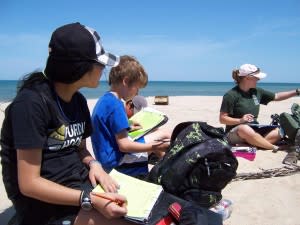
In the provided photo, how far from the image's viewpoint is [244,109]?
5965 mm

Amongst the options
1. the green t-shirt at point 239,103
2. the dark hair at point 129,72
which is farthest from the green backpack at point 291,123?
the dark hair at point 129,72

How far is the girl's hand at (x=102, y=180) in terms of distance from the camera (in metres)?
2.25

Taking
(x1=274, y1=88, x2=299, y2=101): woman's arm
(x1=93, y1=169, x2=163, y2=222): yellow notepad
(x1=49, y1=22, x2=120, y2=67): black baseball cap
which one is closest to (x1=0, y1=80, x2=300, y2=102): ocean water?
(x1=49, y1=22, x2=120, y2=67): black baseball cap

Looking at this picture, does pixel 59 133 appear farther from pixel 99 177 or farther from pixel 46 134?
pixel 99 177

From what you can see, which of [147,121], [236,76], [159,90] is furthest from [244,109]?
[159,90]

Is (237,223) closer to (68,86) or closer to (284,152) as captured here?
(68,86)

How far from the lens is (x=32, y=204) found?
218cm

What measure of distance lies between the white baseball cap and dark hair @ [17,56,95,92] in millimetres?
4148

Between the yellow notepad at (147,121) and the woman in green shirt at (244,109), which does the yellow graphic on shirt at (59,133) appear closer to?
the yellow notepad at (147,121)

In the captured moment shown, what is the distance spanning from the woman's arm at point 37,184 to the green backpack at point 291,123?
14.4 feet

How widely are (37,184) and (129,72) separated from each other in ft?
4.65

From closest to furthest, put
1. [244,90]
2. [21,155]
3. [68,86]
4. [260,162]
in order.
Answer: [21,155]
[68,86]
[260,162]
[244,90]

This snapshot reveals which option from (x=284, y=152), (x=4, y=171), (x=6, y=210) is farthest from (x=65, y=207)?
(x=284, y=152)

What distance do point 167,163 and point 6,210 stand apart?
1.71 meters
